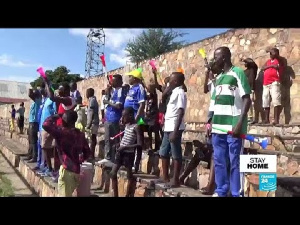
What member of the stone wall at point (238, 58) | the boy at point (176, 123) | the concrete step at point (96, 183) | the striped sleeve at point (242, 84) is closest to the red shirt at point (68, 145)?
the concrete step at point (96, 183)

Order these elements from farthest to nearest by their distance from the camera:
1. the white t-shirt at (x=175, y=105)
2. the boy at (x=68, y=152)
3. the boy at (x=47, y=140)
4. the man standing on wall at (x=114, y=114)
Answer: the boy at (x=47, y=140), the man standing on wall at (x=114, y=114), the white t-shirt at (x=175, y=105), the boy at (x=68, y=152)

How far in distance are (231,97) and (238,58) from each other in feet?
15.9

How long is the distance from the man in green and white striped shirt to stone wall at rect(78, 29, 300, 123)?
3242 mm

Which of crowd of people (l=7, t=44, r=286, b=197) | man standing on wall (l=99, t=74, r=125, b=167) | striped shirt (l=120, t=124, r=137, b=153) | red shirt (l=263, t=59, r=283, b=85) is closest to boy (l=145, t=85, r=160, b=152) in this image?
crowd of people (l=7, t=44, r=286, b=197)

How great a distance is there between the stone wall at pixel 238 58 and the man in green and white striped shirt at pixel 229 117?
324 cm

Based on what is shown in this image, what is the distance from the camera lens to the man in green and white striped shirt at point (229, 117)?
3748mm

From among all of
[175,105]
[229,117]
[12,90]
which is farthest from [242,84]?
[12,90]

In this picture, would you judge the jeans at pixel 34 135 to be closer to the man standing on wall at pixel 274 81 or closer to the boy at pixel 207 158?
the boy at pixel 207 158

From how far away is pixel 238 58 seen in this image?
845 centimetres
